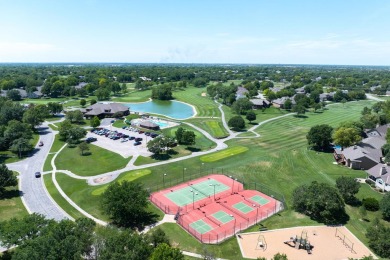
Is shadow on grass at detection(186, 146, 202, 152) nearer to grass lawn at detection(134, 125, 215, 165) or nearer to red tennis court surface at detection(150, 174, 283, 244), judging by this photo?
grass lawn at detection(134, 125, 215, 165)

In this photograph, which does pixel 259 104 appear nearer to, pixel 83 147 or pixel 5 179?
pixel 83 147

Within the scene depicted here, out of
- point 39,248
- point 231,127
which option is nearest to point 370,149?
point 231,127

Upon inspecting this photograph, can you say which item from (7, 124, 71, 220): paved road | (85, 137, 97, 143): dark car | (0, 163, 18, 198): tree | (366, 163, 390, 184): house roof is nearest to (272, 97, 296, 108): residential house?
(366, 163, 390, 184): house roof

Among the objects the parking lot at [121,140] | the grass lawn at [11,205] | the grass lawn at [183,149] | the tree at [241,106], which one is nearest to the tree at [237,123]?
the grass lawn at [183,149]

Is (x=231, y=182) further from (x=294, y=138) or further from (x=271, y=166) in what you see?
(x=294, y=138)

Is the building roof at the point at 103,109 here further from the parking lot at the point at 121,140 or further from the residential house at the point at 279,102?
the residential house at the point at 279,102

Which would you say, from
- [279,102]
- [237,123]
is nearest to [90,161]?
[237,123]
